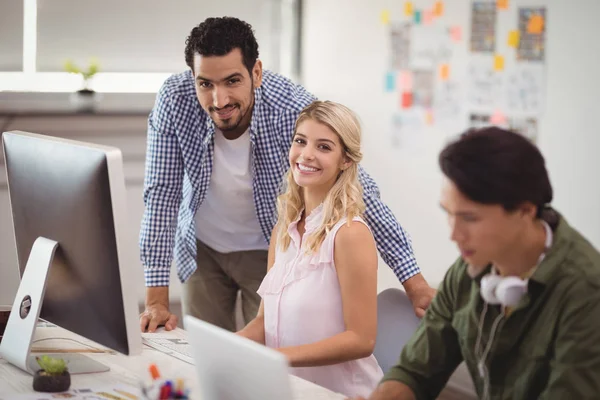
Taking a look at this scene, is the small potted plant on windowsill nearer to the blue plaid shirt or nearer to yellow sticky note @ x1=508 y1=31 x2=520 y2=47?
the blue plaid shirt

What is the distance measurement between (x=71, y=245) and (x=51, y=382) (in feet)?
0.86

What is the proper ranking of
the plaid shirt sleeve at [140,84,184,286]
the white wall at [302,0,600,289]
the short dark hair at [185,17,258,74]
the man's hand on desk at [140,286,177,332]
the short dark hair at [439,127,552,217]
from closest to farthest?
the short dark hair at [439,127,552,217] → the man's hand on desk at [140,286,177,332] → the short dark hair at [185,17,258,74] → the plaid shirt sleeve at [140,84,184,286] → the white wall at [302,0,600,289]

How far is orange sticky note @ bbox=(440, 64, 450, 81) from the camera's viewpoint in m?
4.65

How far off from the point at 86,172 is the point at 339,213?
66 centimetres

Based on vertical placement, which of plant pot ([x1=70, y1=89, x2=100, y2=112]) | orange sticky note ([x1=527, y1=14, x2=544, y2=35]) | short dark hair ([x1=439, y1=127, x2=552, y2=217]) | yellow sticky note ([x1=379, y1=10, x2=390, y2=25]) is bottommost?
plant pot ([x1=70, y1=89, x2=100, y2=112])

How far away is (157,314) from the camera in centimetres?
225

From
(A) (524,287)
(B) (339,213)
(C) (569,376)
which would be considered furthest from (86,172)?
(C) (569,376)

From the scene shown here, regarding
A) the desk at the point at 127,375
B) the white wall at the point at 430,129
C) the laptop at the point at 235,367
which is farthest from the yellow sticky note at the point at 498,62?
the laptop at the point at 235,367

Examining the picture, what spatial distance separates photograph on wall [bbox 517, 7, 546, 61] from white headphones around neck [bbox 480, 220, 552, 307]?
10.1ft

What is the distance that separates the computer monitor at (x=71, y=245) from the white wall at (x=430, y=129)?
2950mm

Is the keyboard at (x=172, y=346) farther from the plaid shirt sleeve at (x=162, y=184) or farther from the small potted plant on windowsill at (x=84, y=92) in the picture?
the small potted plant on windowsill at (x=84, y=92)

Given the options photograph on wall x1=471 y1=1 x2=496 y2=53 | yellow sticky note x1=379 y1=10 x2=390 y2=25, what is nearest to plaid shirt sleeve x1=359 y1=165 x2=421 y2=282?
photograph on wall x1=471 y1=1 x2=496 y2=53

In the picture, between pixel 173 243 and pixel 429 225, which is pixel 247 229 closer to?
pixel 173 243

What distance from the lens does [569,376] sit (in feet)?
4.42
